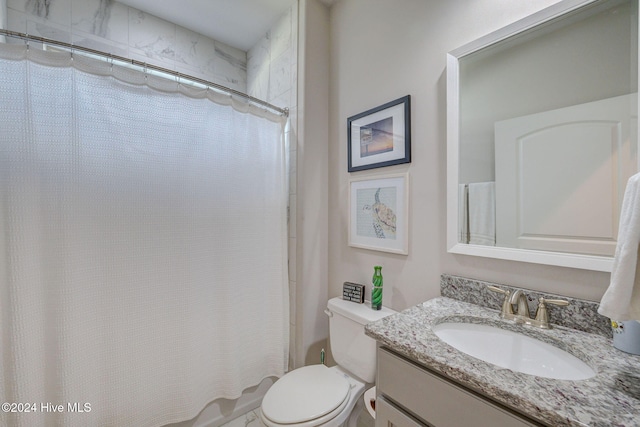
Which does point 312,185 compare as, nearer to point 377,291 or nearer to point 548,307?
point 377,291

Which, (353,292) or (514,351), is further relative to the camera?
(353,292)

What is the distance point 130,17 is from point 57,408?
2254 mm

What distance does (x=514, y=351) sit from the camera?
0.86 m

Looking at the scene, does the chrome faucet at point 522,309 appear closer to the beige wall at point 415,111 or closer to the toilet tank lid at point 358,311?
the beige wall at point 415,111

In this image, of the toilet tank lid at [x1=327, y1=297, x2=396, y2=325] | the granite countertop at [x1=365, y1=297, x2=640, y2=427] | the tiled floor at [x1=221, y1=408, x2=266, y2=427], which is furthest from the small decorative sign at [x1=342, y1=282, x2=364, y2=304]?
the tiled floor at [x1=221, y1=408, x2=266, y2=427]

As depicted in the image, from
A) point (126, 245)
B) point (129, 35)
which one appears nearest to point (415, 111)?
point (126, 245)

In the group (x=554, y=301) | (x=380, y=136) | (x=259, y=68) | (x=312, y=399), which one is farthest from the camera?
(x=259, y=68)

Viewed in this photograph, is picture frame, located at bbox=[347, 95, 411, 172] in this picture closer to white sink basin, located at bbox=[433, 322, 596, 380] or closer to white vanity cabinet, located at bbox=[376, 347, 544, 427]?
white sink basin, located at bbox=[433, 322, 596, 380]

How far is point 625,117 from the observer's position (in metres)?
0.79

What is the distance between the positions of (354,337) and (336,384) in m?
0.23

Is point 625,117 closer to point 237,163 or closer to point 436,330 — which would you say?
point 436,330

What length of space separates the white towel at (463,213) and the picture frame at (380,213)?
0.25 meters

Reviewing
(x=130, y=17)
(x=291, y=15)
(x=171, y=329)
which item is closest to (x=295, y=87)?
(x=291, y=15)

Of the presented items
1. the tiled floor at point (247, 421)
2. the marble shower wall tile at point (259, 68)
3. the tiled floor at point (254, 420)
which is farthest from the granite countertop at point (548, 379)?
the marble shower wall tile at point (259, 68)
